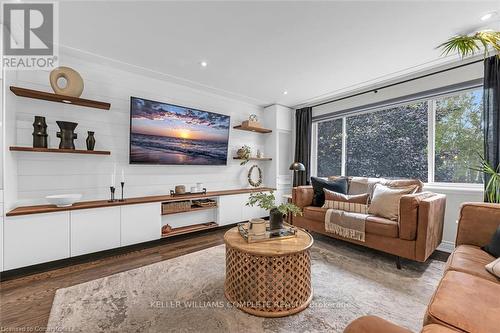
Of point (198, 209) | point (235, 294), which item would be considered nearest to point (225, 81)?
point (198, 209)

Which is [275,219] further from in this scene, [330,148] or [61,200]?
[330,148]

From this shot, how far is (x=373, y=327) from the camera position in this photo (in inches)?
31.6

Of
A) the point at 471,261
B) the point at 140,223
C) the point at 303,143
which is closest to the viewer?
the point at 471,261

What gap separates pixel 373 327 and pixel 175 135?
329 cm

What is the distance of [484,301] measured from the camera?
1.02 meters

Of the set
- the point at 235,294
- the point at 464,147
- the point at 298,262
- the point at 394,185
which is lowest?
the point at 235,294

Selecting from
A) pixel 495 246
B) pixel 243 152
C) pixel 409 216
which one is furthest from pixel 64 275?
pixel 495 246

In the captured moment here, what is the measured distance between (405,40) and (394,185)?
5.73ft

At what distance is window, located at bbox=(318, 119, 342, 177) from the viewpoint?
4285 millimetres

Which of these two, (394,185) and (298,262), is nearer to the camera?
(298,262)

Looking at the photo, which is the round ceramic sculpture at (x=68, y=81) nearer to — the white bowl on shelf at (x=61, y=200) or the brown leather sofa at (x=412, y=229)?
the white bowl on shelf at (x=61, y=200)

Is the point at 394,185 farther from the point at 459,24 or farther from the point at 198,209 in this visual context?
the point at 198,209

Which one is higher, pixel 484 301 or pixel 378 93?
pixel 378 93

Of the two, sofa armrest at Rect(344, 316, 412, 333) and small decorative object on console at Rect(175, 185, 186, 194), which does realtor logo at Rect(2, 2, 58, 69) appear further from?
sofa armrest at Rect(344, 316, 412, 333)
